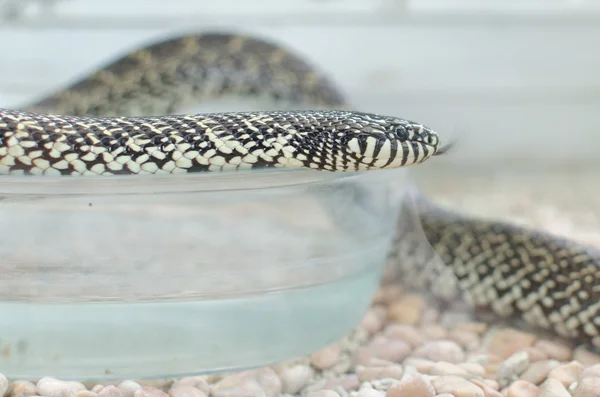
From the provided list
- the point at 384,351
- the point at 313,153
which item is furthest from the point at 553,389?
the point at 313,153

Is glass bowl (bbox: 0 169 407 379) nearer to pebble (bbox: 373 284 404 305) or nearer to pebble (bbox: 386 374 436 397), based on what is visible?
pebble (bbox: 373 284 404 305)

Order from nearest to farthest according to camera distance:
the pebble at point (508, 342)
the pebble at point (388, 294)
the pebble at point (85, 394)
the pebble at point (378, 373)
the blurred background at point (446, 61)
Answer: the pebble at point (85, 394), the pebble at point (378, 373), the pebble at point (508, 342), the pebble at point (388, 294), the blurred background at point (446, 61)

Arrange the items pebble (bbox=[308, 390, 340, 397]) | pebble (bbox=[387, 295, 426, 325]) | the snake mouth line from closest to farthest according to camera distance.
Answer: pebble (bbox=[308, 390, 340, 397])
the snake mouth line
pebble (bbox=[387, 295, 426, 325])

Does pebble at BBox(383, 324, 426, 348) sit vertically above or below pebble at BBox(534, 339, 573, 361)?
below

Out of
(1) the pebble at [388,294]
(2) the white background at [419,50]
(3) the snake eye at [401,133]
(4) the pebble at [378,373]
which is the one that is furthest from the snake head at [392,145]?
(2) the white background at [419,50]

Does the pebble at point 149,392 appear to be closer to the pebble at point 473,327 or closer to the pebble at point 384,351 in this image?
the pebble at point 384,351

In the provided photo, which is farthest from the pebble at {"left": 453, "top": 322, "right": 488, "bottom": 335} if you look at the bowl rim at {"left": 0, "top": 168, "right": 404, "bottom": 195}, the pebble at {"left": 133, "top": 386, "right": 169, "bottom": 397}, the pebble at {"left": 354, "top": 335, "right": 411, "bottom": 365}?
the pebble at {"left": 133, "top": 386, "right": 169, "bottom": 397}
